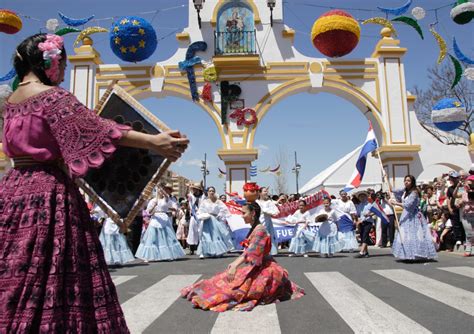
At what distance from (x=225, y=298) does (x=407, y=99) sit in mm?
15040

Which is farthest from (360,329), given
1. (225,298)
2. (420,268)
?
(420,268)

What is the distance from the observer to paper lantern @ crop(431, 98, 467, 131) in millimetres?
13117

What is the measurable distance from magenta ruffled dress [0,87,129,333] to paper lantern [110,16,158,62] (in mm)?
14060

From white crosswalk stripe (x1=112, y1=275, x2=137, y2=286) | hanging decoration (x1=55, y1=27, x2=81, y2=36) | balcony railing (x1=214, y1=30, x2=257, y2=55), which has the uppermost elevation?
hanging decoration (x1=55, y1=27, x2=81, y2=36)

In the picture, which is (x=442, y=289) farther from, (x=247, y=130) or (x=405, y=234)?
(x=247, y=130)

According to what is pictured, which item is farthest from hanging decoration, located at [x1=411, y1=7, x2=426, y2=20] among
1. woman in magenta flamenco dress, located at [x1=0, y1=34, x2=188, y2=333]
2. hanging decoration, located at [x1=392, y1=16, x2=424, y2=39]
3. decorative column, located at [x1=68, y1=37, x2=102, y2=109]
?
woman in magenta flamenco dress, located at [x1=0, y1=34, x2=188, y2=333]

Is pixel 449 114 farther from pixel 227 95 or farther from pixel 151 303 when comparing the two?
pixel 151 303

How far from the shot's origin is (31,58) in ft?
7.20

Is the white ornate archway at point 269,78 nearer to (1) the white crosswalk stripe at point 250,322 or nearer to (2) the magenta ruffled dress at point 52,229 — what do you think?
(1) the white crosswalk stripe at point 250,322

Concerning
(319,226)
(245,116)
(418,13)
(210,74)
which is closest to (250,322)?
(319,226)

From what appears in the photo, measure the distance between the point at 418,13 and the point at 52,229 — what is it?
16.1 m

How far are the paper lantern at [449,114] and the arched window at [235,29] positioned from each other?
22.8ft

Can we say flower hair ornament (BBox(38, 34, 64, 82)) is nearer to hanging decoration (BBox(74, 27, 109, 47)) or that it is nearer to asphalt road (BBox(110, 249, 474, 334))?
asphalt road (BBox(110, 249, 474, 334))

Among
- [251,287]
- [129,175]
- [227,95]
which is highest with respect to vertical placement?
[227,95]
